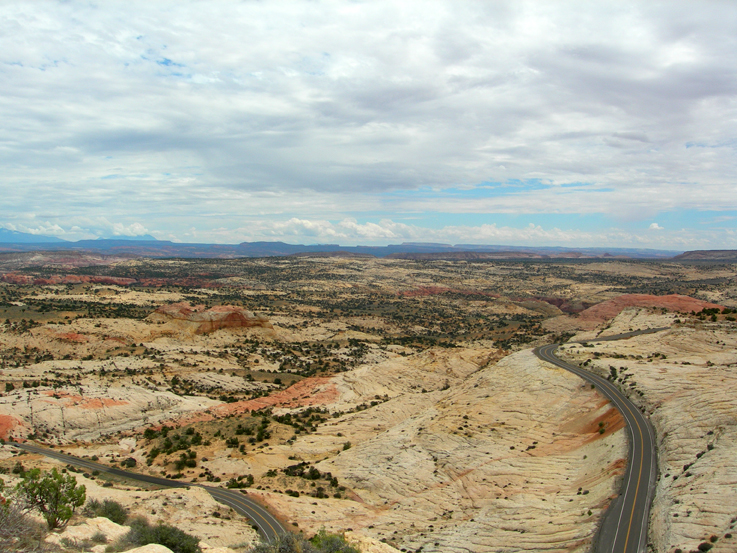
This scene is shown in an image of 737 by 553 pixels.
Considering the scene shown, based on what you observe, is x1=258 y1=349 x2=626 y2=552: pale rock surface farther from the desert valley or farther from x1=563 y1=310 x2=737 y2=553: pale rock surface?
x1=563 y1=310 x2=737 y2=553: pale rock surface

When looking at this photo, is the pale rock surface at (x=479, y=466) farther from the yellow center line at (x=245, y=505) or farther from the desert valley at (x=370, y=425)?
the yellow center line at (x=245, y=505)

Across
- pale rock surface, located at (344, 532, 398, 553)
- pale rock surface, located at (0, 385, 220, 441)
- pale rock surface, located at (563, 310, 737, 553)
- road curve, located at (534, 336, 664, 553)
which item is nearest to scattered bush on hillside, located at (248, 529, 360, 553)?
pale rock surface, located at (344, 532, 398, 553)

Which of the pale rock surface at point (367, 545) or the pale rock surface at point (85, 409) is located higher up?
the pale rock surface at point (367, 545)

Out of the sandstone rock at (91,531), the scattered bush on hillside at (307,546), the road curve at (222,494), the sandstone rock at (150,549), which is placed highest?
the sandstone rock at (150,549)

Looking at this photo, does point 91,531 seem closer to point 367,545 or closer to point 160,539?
point 160,539

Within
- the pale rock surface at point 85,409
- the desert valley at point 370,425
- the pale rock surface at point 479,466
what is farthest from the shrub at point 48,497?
the pale rock surface at point 85,409

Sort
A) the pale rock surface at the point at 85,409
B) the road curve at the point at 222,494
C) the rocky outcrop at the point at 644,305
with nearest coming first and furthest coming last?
the road curve at the point at 222,494 < the pale rock surface at the point at 85,409 < the rocky outcrop at the point at 644,305

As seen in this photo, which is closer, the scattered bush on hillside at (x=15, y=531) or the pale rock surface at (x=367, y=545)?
the scattered bush on hillside at (x=15, y=531)

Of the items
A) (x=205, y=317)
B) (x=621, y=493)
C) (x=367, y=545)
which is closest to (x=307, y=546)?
(x=367, y=545)

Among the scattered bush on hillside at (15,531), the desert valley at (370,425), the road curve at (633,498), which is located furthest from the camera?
the desert valley at (370,425)
